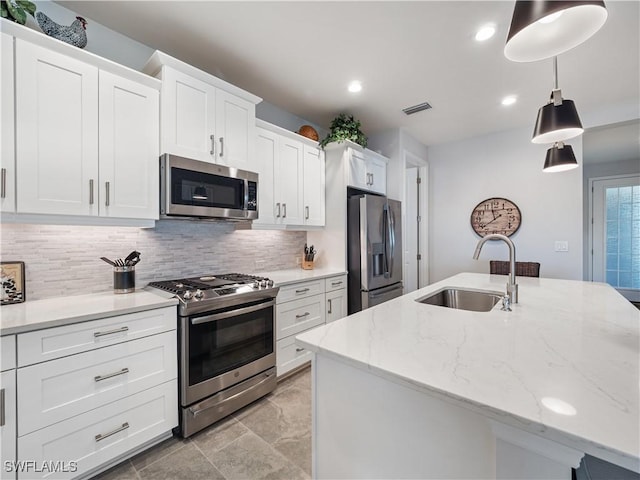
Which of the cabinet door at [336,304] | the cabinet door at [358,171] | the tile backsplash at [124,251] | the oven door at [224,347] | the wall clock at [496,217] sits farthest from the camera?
the wall clock at [496,217]

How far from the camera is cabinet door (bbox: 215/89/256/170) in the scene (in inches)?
88.4

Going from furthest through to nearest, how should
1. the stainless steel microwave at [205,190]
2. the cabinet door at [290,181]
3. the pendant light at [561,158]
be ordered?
the cabinet door at [290,181] < the pendant light at [561,158] < the stainless steel microwave at [205,190]

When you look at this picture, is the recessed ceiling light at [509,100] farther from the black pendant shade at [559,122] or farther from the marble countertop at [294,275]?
the marble countertop at [294,275]

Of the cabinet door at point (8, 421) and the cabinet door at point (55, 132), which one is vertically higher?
the cabinet door at point (55, 132)

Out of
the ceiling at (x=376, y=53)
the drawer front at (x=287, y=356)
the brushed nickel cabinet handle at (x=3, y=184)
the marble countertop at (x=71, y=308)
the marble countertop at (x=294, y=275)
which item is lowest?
the drawer front at (x=287, y=356)

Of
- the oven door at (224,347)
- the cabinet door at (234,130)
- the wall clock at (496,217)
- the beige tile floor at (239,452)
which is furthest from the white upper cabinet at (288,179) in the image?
the wall clock at (496,217)

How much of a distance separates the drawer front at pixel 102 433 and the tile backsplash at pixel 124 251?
783 millimetres

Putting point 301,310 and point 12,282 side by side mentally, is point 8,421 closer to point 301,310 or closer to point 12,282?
point 12,282

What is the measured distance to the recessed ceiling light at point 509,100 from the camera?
9.78 feet

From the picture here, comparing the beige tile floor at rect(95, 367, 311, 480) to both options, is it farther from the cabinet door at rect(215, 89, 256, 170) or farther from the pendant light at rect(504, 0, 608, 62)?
the pendant light at rect(504, 0, 608, 62)

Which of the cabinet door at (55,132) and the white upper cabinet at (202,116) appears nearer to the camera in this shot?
the cabinet door at (55,132)

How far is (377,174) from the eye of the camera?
3.76 m

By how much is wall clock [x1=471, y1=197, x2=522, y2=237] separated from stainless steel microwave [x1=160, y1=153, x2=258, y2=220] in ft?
10.9

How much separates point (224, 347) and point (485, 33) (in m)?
2.87
